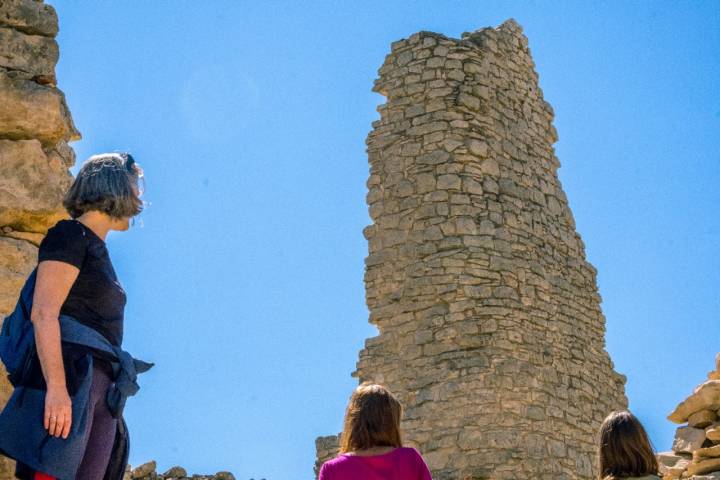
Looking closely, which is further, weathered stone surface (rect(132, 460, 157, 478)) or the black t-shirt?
weathered stone surface (rect(132, 460, 157, 478))

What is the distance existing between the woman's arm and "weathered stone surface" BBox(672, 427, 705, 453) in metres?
3.96

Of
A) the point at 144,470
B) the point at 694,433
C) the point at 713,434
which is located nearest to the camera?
the point at 713,434

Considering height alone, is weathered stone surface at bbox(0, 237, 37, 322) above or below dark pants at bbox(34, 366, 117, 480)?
above

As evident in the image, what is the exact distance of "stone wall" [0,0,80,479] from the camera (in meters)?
3.77

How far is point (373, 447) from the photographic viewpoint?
3.54 metres

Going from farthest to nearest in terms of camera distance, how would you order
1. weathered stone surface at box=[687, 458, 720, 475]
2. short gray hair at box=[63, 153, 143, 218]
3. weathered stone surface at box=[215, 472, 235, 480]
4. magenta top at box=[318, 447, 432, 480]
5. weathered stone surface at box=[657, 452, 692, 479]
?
weathered stone surface at box=[215, 472, 235, 480] < weathered stone surface at box=[657, 452, 692, 479] < weathered stone surface at box=[687, 458, 720, 475] < magenta top at box=[318, 447, 432, 480] < short gray hair at box=[63, 153, 143, 218]

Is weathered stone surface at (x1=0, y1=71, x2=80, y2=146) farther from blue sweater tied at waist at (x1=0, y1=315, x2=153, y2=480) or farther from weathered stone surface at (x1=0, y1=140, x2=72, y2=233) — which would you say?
blue sweater tied at waist at (x1=0, y1=315, x2=153, y2=480)

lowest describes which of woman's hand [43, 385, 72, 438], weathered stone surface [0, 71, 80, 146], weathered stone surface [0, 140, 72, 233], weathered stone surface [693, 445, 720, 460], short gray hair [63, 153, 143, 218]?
woman's hand [43, 385, 72, 438]

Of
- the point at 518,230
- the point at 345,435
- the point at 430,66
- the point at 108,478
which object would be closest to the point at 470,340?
the point at 518,230

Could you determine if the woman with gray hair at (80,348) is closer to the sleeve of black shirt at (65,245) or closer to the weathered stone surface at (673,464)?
the sleeve of black shirt at (65,245)

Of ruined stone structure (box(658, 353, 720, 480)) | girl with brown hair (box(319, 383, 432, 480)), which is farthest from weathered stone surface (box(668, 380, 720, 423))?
girl with brown hair (box(319, 383, 432, 480))

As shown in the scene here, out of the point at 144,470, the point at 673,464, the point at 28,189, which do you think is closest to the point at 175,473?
the point at 144,470

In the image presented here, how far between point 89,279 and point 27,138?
3.35 feet

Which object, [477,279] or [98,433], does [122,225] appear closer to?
[98,433]
